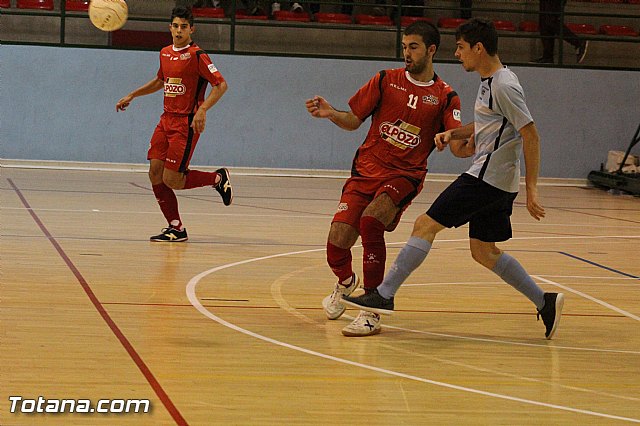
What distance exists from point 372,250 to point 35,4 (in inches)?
459

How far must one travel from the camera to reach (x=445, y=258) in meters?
8.68

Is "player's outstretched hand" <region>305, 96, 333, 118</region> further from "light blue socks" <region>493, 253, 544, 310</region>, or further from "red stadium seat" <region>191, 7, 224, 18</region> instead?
"red stadium seat" <region>191, 7, 224, 18</region>

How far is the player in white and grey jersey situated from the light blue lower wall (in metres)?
10.5

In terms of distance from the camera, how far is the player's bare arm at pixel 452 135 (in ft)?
17.9

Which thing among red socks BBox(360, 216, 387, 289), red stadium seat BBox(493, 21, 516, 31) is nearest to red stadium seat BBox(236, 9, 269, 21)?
red stadium seat BBox(493, 21, 516, 31)

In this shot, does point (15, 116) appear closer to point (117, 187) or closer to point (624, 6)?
point (117, 187)

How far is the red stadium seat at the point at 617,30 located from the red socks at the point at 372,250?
41.8 feet

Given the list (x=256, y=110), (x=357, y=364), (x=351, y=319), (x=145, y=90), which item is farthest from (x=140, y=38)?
(x=357, y=364)

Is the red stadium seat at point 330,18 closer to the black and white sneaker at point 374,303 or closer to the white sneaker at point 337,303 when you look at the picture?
the white sneaker at point 337,303

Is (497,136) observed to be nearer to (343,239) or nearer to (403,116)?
(403,116)

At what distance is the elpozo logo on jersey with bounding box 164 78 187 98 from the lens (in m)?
9.19

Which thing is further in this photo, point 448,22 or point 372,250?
point 448,22

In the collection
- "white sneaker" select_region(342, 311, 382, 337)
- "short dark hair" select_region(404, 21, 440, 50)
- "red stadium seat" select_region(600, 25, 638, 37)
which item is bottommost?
"white sneaker" select_region(342, 311, 382, 337)

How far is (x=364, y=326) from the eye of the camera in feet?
18.3
